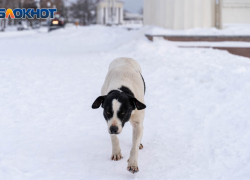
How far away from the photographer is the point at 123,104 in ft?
12.7

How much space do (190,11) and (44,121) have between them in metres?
10.2

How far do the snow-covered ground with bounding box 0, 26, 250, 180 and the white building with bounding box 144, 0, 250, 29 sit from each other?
160 inches

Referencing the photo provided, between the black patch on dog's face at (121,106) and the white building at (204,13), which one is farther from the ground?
the white building at (204,13)

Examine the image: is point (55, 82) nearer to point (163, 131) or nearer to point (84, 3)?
point (163, 131)

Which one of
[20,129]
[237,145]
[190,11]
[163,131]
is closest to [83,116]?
[20,129]

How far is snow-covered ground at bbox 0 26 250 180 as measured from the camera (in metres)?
4.41

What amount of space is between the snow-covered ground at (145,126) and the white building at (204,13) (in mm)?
4067

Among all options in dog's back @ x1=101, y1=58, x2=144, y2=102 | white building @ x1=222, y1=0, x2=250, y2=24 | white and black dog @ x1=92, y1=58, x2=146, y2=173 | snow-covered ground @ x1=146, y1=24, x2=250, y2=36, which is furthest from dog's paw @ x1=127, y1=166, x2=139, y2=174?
white building @ x1=222, y1=0, x2=250, y2=24

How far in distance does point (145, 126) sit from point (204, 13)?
10024 millimetres

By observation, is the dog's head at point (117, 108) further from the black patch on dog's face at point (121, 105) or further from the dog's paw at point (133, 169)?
the dog's paw at point (133, 169)

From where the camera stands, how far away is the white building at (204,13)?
14672 mm

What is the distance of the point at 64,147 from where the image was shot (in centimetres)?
522

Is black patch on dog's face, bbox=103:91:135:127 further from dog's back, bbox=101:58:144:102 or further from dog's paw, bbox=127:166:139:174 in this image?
dog's paw, bbox=127:166:139:174

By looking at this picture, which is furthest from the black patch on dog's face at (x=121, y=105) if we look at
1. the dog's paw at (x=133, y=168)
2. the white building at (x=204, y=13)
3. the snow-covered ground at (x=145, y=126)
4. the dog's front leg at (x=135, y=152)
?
the white building at (x=204, y=13)
